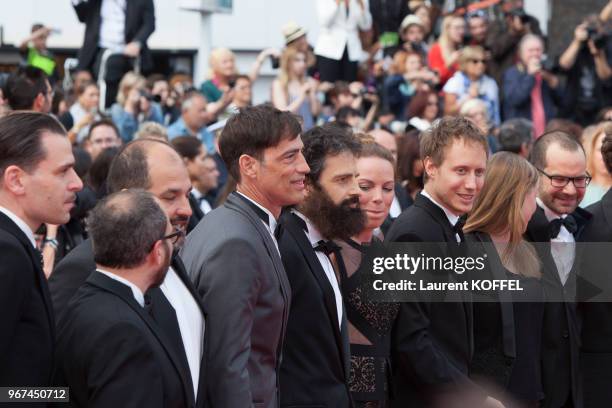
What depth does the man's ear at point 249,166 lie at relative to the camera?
14.1ft

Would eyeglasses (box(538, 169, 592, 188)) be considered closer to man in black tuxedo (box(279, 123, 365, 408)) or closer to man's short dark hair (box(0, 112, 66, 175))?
man in black tuxedo (box(279, 123, 365, 408))

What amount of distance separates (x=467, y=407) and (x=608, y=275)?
4.25 feet

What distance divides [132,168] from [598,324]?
271 cm

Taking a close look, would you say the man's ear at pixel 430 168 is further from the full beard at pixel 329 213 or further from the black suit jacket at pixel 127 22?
the black suit jacket at pixel 127 22

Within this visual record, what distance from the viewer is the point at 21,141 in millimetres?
3672

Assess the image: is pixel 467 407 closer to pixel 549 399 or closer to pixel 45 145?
pixel 549 399

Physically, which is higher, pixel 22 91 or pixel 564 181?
pixel 22 91

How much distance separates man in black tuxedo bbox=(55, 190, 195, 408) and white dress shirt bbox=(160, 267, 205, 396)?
3.4 inches

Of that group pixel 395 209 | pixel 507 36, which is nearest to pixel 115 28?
pixel 507 36

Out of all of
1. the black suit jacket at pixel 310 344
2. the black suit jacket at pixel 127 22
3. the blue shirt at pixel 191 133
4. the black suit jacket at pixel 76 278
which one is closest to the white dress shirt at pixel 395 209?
the blue shirt at pixel 191 133

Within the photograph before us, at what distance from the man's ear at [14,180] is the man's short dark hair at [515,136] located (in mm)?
5594

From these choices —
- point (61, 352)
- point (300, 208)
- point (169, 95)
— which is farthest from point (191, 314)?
point (169, 95)

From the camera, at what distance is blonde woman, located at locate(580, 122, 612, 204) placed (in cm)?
692

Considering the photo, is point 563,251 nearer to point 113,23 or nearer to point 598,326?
point 598,326
